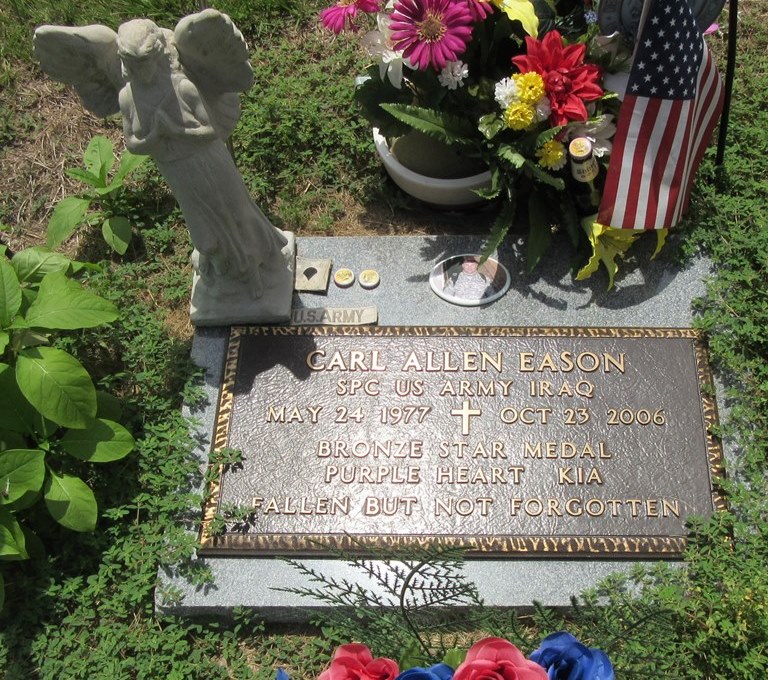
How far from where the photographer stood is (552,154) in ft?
11.8

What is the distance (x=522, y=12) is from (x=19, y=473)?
9.28 ft

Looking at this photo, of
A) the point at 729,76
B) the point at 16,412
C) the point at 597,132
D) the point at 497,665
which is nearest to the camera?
the point at 497,665

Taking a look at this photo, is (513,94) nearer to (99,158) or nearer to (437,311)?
(437,311)

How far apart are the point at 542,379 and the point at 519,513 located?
59 cm

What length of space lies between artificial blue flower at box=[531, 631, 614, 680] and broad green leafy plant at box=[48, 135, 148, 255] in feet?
10.1

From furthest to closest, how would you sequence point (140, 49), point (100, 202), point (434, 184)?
point (100, 202) < point (434, 184) < point (140, 49)

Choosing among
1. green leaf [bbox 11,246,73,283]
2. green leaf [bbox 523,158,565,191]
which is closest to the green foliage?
green leaf [bbox 523,158,565,191]

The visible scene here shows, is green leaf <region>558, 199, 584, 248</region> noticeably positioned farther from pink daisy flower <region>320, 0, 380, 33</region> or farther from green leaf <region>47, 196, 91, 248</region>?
green leaf <region>47, 196, 91, 248</region>

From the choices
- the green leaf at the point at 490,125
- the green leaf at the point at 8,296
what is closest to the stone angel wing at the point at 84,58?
the green leaf at the point at 8,296

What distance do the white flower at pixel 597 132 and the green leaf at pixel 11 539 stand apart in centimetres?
281

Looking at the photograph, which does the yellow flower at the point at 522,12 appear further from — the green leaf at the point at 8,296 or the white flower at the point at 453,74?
the green leaf at the point at 8,296

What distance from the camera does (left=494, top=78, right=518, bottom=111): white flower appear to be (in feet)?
11.7

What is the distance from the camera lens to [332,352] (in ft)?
11.7

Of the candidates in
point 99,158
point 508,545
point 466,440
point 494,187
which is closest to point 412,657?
point 508,545
